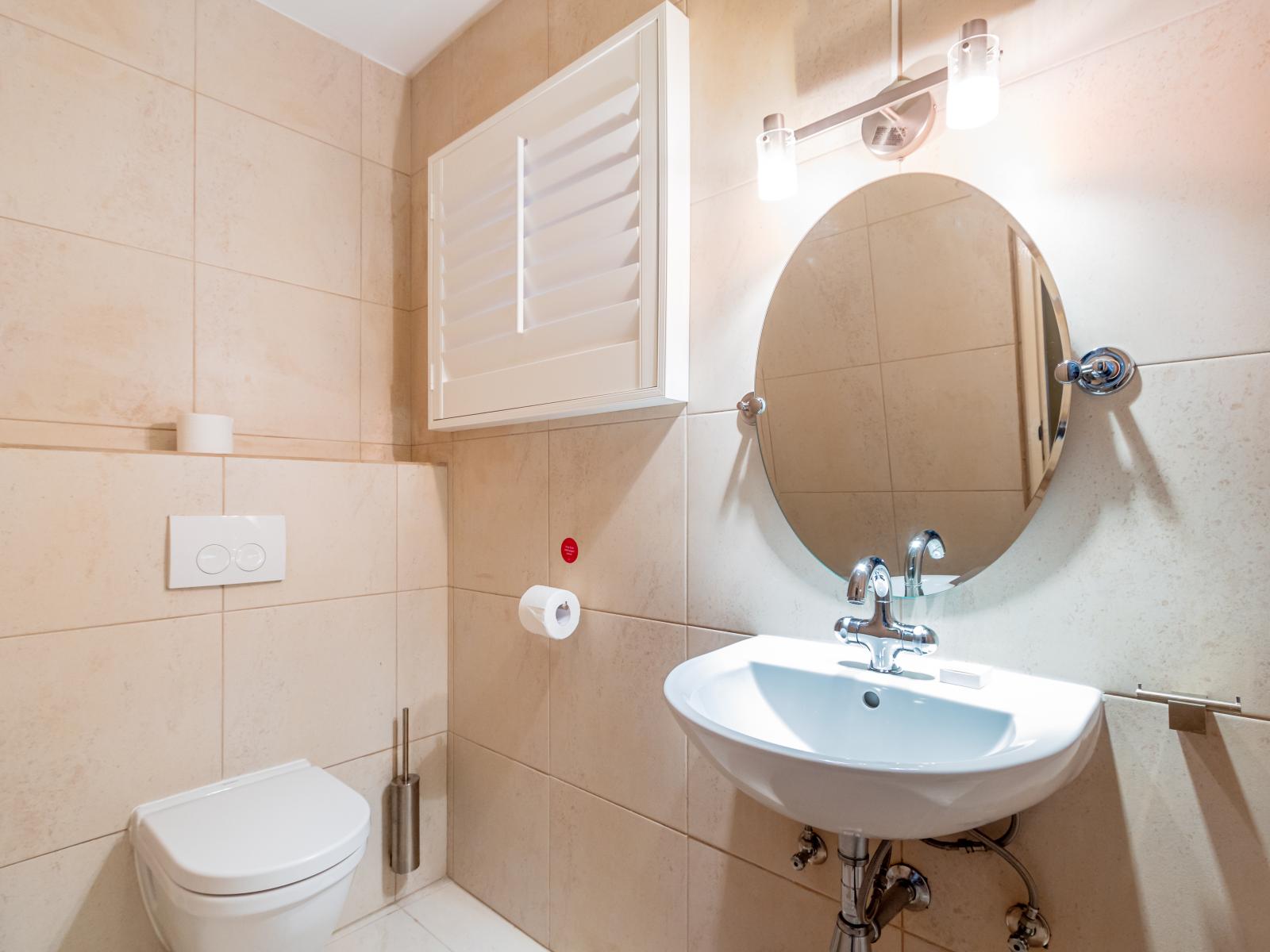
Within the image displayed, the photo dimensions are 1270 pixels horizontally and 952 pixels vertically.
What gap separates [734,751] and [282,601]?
135 centimetres

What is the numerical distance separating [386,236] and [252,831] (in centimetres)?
167

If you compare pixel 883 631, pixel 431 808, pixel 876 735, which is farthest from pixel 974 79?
pixel 431 808

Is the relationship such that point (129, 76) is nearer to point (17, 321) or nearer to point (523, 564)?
point (17, 321)

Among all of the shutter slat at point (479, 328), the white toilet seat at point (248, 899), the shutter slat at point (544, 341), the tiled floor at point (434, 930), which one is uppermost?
the shutter slat at point (479, 328)

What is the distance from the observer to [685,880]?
1332 millimetres

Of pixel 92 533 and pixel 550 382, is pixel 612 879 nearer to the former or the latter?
pixel 550 382

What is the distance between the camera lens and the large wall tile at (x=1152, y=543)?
0.80m

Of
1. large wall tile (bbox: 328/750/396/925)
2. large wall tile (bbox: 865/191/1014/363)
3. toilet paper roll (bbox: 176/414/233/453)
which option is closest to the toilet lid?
large wall tile (bbox: 328/750/396/925)

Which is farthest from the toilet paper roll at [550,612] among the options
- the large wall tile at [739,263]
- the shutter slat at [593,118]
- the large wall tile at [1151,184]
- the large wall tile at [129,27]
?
the large wall tile at [129,27]

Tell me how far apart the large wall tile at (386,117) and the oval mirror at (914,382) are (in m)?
1.54

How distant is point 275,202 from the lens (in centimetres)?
185

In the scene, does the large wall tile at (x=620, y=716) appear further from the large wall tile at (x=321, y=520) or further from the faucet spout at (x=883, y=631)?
the large wall tile at (x=321, y=520)

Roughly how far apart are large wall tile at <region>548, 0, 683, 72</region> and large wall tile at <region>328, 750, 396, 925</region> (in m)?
1.90

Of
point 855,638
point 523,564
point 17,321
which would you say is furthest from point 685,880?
point 17,321
